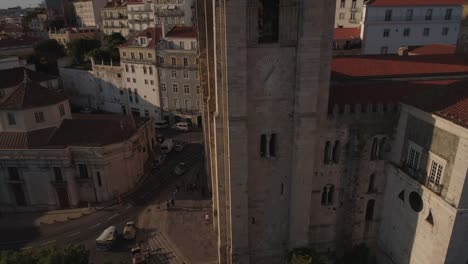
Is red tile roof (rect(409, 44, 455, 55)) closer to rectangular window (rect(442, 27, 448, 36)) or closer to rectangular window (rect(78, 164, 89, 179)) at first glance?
rectangular window (rect(442, 27, 448, 36))

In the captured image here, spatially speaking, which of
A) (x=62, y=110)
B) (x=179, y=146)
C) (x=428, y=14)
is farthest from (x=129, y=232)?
(x=428, y=14)

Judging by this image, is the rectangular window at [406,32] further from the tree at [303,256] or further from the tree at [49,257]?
the tree at [49,257]

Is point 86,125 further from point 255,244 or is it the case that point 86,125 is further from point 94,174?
point 255,244

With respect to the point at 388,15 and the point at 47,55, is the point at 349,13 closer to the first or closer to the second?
the point at 388,15

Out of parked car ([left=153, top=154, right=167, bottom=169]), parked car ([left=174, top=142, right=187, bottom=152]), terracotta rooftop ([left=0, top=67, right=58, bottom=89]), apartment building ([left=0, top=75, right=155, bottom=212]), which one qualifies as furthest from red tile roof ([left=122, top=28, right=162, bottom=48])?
apartment building ([left=0, top=75, right=155, bottom=212])

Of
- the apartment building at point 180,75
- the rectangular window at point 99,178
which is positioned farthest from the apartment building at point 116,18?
the rectangular window at point 99,178

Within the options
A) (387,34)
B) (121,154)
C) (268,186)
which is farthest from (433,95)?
(387,34)
